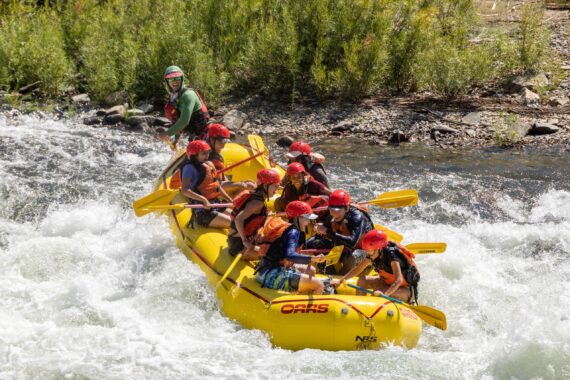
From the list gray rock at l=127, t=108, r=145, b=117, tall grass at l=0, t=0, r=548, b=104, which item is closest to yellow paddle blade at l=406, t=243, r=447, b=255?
tall grass at l=0, t=0, r=548, b=104

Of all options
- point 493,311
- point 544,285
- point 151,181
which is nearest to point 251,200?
point 493,311

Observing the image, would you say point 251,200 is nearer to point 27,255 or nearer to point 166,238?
point 166,238

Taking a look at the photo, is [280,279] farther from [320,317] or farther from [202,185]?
[202,185]

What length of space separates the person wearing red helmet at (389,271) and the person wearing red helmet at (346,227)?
222mm

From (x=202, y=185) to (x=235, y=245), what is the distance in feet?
3.41

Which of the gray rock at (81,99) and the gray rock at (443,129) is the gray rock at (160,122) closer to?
the gray rock at (81,99)

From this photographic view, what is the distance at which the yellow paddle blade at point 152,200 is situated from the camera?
7574mm

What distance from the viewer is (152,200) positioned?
765cm

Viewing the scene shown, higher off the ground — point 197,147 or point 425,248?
point 197,147

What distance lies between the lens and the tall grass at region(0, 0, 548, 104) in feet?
41.5

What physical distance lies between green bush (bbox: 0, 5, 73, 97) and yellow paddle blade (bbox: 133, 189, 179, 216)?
21.1 ft

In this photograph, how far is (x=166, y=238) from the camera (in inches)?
320

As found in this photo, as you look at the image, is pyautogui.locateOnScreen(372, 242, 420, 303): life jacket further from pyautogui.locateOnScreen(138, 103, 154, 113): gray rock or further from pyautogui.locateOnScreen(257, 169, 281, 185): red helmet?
pyautogui.locateOnScreen(138, 103, 154, 113): gray rock

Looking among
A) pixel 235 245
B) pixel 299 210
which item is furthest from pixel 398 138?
pixel 299 210
